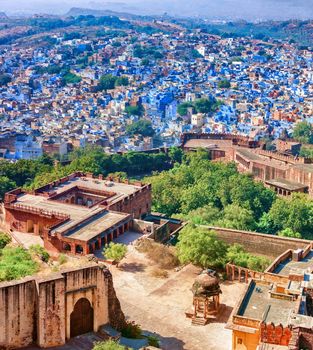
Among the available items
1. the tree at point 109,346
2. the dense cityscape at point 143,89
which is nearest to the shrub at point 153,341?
the tree at point 109,346

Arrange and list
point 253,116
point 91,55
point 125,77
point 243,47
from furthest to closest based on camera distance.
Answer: point 243,47, point 91,55, point 125,77, point 253,116

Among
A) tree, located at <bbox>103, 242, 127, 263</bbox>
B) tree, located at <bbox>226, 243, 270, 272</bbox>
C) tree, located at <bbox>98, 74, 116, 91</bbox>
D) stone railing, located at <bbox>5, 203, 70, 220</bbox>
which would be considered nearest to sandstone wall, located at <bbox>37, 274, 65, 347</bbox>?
tree, located at <bbox>103, 242, 127, 263</bbox>

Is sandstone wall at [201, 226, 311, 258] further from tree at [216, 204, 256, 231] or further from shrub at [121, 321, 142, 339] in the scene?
shrub at [121, 321, 142, 339]

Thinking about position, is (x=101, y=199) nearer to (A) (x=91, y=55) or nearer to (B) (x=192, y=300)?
(B) (x=192, y=300)

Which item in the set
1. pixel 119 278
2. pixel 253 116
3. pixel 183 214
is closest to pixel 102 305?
pixel 119 278

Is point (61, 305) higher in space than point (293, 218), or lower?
higher
